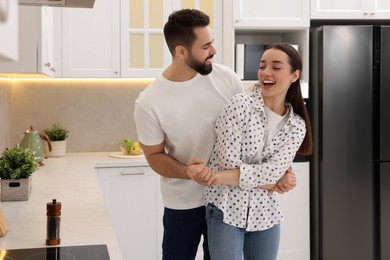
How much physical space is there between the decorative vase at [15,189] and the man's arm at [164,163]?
1.69 feet

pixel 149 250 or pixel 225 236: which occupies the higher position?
pixel 225 236

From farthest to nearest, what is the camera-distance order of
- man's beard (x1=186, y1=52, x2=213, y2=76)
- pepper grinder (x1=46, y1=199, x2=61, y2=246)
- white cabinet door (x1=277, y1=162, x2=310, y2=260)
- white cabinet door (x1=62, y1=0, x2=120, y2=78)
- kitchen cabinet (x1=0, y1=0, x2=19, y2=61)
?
white cabinet door (x1=277, y1=162, x2=310, y2=260), white cabinet door (x1=62, y1=0, x2=120, y2=78), man's beard (x1=186, y1=52, x2=213, y2=76), pepper grinder (x1=46, y1=199, x2=61, y2=246), kitchen cabinet (x1=0, y1=0, x2=19, y2=61)

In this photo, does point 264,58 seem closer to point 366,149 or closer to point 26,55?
point 26,55

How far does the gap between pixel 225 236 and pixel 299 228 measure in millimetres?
2085

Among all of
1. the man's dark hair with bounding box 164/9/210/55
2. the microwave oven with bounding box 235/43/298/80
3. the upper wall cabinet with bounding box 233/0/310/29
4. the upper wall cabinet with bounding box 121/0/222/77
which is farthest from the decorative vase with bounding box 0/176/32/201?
the upper wall cabinet with bounding box 233/0/310/29

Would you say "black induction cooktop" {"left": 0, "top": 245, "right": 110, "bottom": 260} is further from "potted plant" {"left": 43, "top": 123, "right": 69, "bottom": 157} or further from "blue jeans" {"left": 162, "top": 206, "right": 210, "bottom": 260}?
"potted plant" {"left": 43, "top": 123, "right": 69, "bottom": 157}

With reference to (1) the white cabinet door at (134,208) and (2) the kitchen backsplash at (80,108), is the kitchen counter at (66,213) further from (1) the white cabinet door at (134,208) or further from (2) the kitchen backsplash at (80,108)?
(2) the kitchen backsplash at (80,108)

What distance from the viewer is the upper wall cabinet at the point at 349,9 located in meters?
3.96

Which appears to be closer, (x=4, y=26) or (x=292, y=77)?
(x=4, y=26)

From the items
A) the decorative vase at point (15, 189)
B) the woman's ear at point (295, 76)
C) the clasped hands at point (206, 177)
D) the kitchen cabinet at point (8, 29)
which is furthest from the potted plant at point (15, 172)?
the kitchen cabinet at point (8, 29)

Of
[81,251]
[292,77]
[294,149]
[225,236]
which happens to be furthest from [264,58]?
[81,251]

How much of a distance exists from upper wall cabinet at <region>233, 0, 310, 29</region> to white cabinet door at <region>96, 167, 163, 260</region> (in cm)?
126

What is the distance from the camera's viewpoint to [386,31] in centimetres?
379

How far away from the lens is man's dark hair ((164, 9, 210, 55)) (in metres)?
2.21
